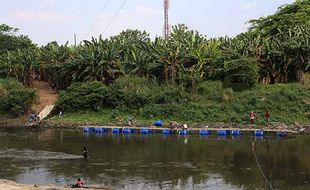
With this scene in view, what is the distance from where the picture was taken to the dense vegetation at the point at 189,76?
39.1 m

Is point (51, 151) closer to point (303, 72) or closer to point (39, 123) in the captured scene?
point (39, 123)

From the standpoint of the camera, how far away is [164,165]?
84.5 ft

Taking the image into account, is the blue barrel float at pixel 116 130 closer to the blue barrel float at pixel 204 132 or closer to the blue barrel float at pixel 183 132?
the blue barrel float at pixel 183 132

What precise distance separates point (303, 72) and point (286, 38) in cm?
363

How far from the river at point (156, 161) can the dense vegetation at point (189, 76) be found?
518cm

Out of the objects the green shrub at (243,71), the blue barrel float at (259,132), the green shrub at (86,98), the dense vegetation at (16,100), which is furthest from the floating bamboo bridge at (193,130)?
the dense vegetation at (16,100)

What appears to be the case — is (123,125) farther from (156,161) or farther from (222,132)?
(156,161)

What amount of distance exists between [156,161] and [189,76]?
15590mm

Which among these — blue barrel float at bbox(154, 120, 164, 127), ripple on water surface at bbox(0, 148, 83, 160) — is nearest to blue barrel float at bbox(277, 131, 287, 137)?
blue barrel float at bbox(154, 120, 164, 127)

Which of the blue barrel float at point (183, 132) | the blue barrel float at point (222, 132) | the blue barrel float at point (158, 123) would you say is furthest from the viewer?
the blue barrel float at point (158, 123)

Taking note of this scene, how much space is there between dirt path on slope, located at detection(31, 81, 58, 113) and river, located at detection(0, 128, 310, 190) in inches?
317

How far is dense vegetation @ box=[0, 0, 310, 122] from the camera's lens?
128 feet

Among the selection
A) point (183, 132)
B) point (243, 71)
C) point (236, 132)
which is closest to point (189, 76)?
point (243, 71)

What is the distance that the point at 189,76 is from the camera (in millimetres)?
41125
